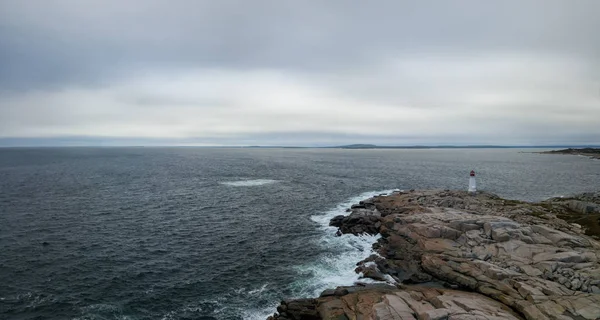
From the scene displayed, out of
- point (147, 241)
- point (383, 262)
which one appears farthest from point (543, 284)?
point (147, 241)

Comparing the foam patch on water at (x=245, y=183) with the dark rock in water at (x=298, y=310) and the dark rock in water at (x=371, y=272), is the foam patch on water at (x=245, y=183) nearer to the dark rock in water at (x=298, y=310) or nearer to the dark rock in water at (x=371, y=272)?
the dark rock in water at (x=371, y=272)

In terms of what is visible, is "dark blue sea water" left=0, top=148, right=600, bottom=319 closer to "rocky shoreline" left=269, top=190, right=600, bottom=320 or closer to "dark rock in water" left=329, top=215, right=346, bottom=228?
"dark rock in water" left=329, top=215, right=346, bottom=228

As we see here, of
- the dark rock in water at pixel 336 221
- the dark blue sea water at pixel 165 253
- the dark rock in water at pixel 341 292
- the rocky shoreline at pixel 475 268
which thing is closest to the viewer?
the rocky shoreline at pixel 475 268

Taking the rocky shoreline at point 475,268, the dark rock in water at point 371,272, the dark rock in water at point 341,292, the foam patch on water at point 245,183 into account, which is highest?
the rocky shoreline at point 475,268

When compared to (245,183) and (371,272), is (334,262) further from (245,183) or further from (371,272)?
(245,183)

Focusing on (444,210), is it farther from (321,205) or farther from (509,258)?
(321,205)

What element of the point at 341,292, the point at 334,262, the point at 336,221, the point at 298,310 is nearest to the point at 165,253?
the point at 334,262

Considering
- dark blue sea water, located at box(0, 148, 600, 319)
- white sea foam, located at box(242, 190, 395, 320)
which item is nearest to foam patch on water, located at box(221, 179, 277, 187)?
dark blue sea water, located at box(0, 148, 600, 319)

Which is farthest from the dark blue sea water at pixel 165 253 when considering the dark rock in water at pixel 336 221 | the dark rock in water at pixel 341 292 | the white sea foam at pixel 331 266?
the dark rock in water at pixel 341 292
